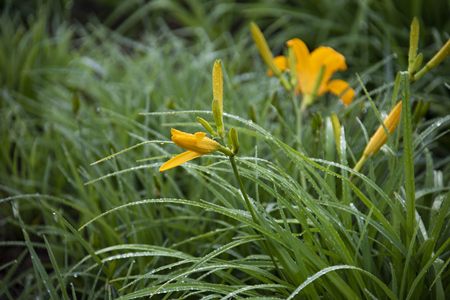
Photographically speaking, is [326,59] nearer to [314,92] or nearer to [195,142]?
[314,92]

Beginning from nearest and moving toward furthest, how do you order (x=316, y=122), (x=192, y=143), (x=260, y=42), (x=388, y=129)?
(x=192, y=143), (x=388, y=129), (x=316, y=122), (x=260, y=42)

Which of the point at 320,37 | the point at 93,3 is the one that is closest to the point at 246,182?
the point at 320,37

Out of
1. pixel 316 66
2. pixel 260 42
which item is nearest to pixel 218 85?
pixel 260 42

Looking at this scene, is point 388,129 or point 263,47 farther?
point 263,47

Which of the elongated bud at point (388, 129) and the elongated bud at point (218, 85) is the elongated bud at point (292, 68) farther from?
the elongated bud at point (218, 85)

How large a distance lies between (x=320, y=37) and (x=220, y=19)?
1036 mm

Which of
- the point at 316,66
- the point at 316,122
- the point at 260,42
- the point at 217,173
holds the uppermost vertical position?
the point at 260,42

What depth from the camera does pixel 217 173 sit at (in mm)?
1188

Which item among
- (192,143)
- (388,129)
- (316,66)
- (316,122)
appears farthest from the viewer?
(316,66)

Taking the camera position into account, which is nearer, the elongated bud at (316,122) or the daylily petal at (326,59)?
the elongated bud at (316,122)

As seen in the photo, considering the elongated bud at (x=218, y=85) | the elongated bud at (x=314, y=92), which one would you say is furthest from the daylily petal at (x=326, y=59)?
the elongated bud at (x=218, y=85)

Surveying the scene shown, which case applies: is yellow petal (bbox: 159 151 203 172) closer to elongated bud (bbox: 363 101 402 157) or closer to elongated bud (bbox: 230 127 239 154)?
elongated bud (bbox: 230 127 239 154)

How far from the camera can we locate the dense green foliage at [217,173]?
784mm

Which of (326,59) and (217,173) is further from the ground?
(326,59)
